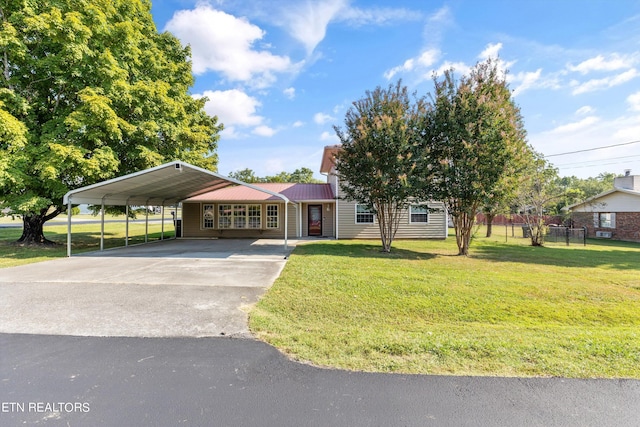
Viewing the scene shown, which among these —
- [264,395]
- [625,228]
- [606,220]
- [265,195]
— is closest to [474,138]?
[264,395]

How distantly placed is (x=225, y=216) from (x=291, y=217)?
4024mm

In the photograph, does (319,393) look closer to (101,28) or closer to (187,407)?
(187,407)

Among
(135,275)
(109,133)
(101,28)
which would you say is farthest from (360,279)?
(101,28)

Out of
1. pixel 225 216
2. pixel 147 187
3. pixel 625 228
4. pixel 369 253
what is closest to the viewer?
pixel 369 253

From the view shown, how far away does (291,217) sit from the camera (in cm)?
1734

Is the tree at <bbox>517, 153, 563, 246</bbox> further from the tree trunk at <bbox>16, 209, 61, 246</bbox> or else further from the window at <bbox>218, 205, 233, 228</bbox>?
the tree trunk at <bbox>16, 209, 61, 246</bbox>

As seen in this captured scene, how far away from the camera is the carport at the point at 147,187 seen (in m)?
10.0

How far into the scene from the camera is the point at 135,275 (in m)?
7.34

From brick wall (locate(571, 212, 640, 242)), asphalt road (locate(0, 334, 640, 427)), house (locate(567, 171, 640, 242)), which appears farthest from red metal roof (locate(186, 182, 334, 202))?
brick wall (locate(571, 212, 640, 242))

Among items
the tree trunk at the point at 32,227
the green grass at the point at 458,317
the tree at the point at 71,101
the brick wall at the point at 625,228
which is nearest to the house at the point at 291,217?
the tree at the point at 71,101

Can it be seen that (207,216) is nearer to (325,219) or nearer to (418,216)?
(325,219)

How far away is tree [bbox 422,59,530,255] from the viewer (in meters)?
9.92

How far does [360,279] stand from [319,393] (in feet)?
14.4

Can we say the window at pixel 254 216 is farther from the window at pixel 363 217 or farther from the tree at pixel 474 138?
the tree at pixel 474 138
